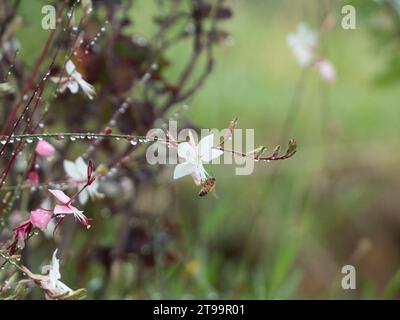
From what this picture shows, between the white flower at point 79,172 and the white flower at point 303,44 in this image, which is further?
the white flower at point 303,44

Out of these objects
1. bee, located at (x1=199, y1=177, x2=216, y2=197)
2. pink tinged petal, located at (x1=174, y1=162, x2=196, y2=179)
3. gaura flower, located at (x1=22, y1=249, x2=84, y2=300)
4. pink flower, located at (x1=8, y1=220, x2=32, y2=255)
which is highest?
pink tinged petal, located at (x1=174, y1=162, x2=196, y2=179)

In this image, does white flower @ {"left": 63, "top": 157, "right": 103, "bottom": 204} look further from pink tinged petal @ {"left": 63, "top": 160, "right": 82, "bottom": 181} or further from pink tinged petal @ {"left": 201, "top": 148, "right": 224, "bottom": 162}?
pink tinged petal @ {"left": 201, "top": 148, "right": 224, "bottom": 162}

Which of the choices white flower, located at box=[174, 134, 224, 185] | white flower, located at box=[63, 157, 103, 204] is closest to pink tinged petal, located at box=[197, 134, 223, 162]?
white flower, located at box=[174, 134, 224, 185]

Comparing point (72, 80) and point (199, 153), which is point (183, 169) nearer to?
point (199, 153)

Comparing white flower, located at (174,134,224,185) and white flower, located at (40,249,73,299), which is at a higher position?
white flower, located at (174,134,224,185)

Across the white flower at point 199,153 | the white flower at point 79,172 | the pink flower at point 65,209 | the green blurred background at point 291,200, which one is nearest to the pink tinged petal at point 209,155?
the white flower at point 199,153

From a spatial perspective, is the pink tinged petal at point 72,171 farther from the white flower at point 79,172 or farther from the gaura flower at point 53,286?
the gaura flower at point 53,286

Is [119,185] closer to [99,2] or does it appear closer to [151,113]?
[151,113]
